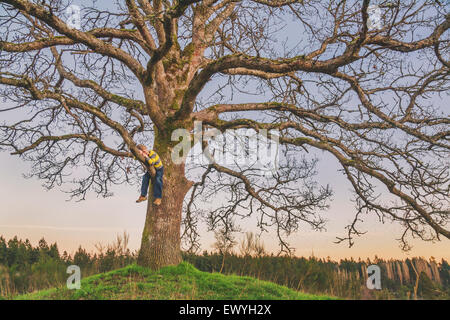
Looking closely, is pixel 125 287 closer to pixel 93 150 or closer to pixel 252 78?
pixel 93 150

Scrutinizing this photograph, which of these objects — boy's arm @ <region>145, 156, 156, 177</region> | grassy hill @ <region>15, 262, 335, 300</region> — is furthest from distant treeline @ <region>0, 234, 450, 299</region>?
boy's arm @ <region>145, 156, 156, 177</region>

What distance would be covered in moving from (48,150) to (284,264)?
694 centimetres

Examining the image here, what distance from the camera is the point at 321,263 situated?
9.36 metres

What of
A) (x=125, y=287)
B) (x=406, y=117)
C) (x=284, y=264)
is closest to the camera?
(x=125, y=287)

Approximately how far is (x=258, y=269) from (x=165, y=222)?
2452 mm

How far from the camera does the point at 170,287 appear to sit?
6867mm

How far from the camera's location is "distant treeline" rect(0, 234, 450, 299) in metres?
7.49

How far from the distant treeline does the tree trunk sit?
56cm

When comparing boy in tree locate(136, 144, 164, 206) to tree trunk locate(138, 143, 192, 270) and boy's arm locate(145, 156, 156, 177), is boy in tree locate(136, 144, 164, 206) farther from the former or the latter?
tree trunk locate(138, 143, 192, 270)

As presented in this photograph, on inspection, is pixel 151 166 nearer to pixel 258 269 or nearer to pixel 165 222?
pixel 165 222

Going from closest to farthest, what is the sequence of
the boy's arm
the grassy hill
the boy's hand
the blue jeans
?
the grassy hill < the boy's hand < the boy's arm < the blue jeans

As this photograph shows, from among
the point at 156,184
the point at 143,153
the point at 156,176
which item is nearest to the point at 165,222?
the point at 156,184

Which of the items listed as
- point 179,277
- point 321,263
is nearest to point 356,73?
point 321,263

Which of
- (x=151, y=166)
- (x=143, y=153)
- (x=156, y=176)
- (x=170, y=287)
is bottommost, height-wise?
(x=170, y=287)
